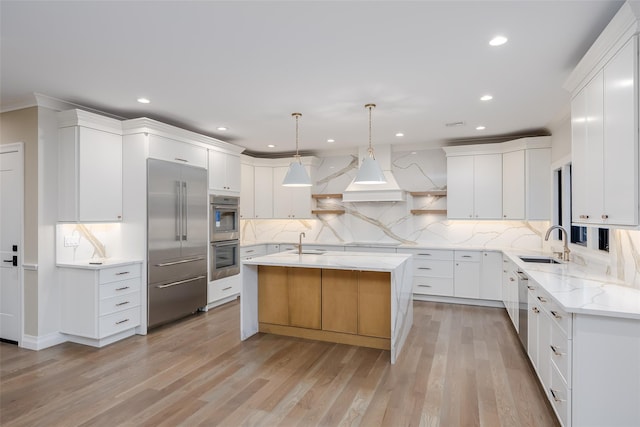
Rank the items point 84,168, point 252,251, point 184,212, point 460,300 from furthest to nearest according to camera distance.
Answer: point 252,251 → point 460,300 → point 184,212 → point 84,168

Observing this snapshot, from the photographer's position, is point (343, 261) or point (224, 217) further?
point (224, 217)

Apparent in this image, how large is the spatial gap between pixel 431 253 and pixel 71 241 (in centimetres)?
477

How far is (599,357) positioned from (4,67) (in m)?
4.62

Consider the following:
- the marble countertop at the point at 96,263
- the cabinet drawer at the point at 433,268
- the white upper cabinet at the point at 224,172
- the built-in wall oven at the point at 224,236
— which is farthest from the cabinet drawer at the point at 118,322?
the cabinet drawer at the point at 433,268

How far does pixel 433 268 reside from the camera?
219 inches

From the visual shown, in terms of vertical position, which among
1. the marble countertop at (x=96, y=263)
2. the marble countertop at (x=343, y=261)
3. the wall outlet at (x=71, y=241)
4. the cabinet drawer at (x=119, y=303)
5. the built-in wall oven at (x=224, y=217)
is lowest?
the cabinet drawer at (x=119, y=303)

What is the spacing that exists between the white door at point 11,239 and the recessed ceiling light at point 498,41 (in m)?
4.54

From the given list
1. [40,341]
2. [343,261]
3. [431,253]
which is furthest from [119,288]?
[431,253]

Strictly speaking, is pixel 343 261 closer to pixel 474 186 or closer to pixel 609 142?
pixel 609 142

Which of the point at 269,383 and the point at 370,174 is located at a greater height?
the point at 370,174

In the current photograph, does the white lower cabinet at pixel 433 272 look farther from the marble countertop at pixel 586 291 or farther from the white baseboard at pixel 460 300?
the marble countertop at pixel 586 291

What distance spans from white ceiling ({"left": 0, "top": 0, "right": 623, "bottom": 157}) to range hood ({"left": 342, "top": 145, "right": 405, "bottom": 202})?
1525 mm

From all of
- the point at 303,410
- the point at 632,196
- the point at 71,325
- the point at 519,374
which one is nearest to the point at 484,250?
the point at 519,374

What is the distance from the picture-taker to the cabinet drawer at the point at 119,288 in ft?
12.2
